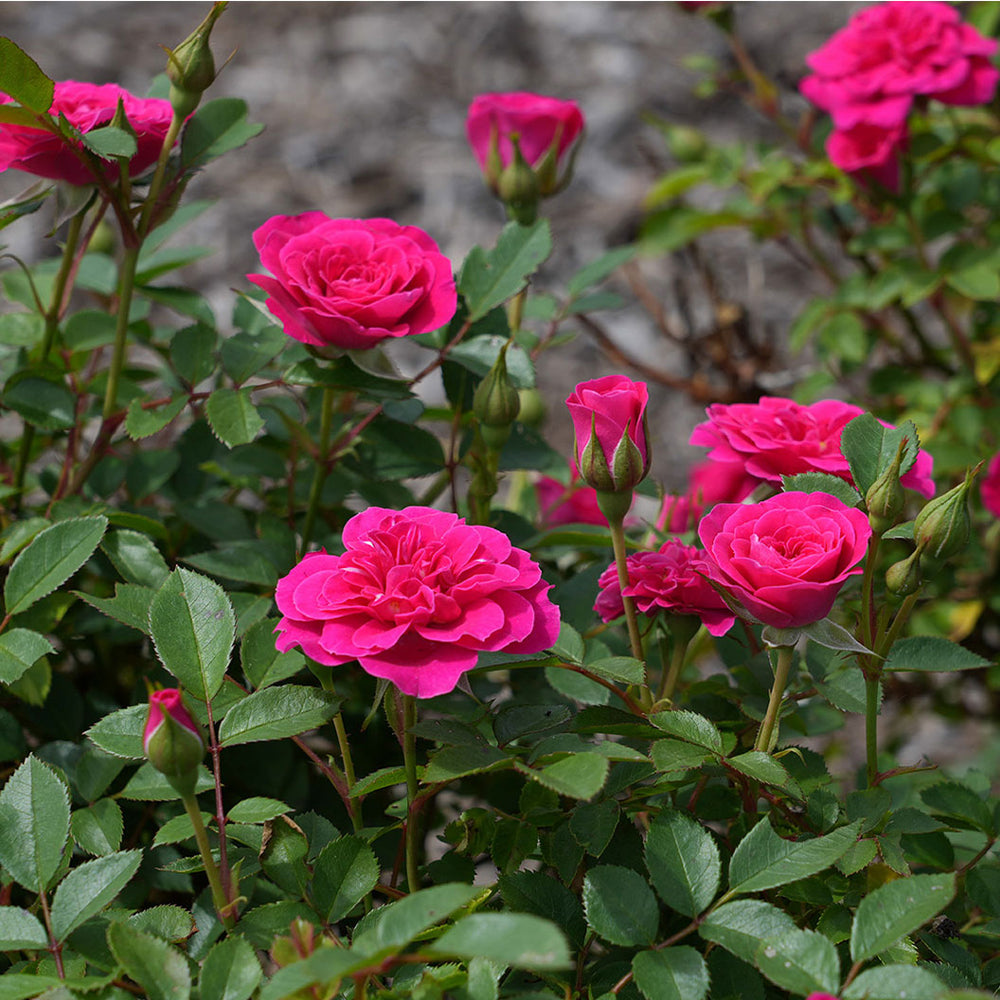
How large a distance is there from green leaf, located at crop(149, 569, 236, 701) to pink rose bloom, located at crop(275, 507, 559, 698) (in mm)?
69

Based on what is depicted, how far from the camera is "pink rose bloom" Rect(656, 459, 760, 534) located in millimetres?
786

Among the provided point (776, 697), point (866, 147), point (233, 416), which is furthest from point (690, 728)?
point (866, 147)

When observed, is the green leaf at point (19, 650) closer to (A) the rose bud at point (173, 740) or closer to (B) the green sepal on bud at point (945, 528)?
(A) the rose bud at point (173, 740)

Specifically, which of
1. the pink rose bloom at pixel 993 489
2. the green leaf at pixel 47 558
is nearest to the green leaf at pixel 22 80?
the green leaf at pixel 47 558

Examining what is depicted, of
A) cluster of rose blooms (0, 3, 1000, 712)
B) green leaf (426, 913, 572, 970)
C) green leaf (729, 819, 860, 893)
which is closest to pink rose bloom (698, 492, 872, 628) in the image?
cluster of rose blooms (0, 3, 1000, 712)

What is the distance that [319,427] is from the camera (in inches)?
34.7

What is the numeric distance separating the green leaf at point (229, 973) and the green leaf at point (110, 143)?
45 cm

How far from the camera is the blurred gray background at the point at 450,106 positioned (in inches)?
80.2

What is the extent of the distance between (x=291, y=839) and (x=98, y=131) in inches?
17.2

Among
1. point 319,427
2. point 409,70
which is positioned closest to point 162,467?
point 319,427

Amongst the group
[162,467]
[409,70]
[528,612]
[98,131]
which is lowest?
[409,70]

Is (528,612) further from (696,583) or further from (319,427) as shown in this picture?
(319,427)

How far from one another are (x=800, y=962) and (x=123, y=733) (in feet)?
1.22

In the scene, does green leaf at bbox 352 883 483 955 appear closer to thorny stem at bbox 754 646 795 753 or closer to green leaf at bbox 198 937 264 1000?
green leaf at bbox 198 937 264 1000
